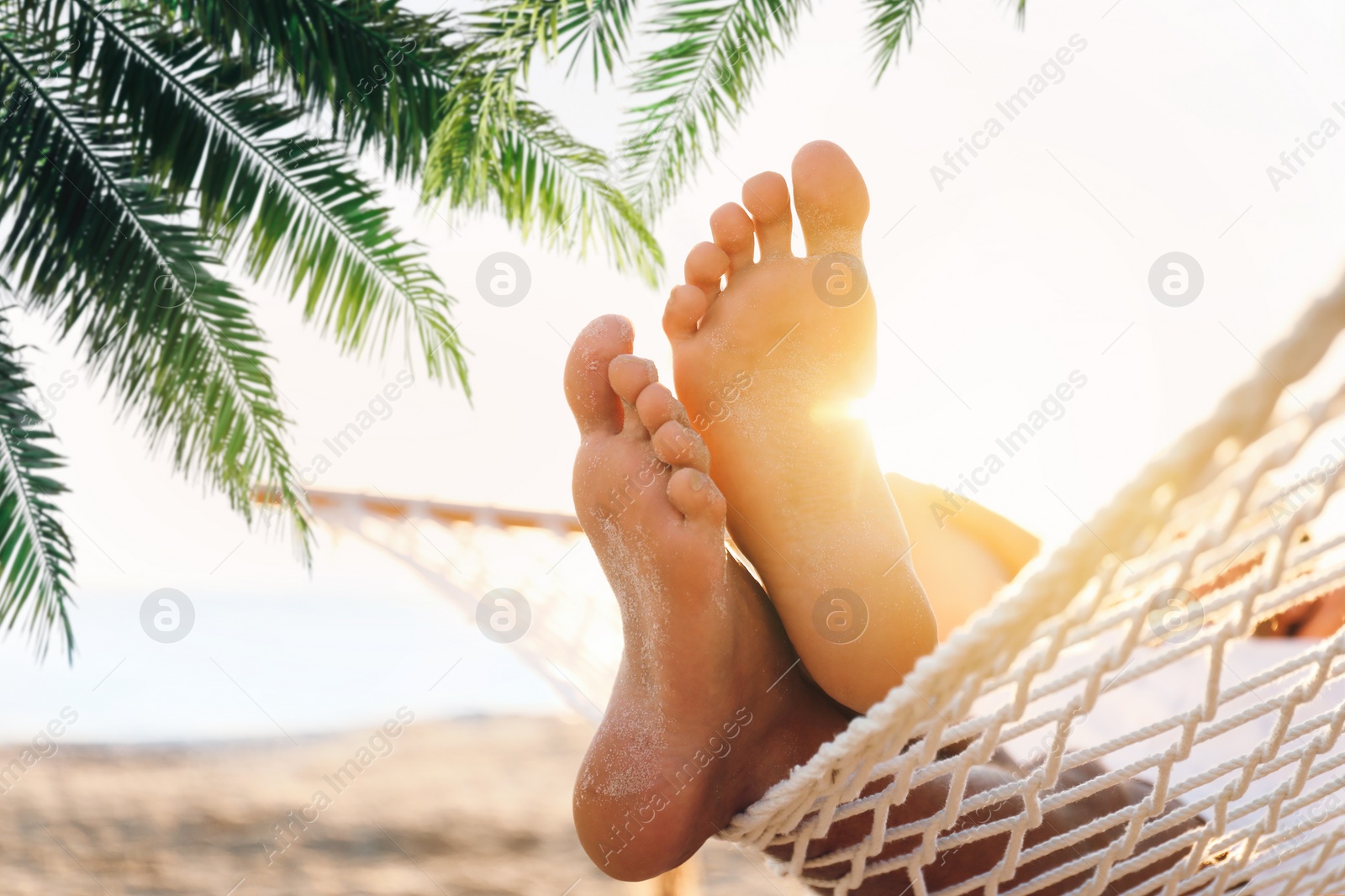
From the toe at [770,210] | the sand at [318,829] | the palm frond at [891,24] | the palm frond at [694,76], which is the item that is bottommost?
the sand at [318,829]

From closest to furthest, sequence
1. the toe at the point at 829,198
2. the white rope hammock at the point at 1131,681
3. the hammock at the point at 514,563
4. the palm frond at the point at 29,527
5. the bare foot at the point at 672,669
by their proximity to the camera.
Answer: the white rope hammock at the point at 1131,681, the bare foot at the point at 672,669, the toe at the point at 829,198, the hammock at the point at 514,563, the palm frond at the point at 29,527

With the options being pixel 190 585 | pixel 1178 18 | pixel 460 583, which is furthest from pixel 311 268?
pixel 190 585

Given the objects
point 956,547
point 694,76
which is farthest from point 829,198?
point 694,76

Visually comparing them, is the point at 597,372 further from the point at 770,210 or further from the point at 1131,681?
the point at 1131,681

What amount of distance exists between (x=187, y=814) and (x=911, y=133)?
13.4 ft

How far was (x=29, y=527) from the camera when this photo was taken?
190 centimetres

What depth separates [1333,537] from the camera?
0.55m

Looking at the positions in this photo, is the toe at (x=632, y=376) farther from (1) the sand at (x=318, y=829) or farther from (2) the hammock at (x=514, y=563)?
(1) the sand at (x=318, y=829)

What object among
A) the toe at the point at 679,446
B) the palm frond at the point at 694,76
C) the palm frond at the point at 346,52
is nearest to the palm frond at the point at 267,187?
the palm frond at the point at 346,52

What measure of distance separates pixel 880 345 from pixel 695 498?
0.23m

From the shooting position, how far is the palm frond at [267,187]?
208 cm

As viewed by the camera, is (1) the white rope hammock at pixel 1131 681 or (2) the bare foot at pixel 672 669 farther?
(2) the bare foot at pixel 672 669

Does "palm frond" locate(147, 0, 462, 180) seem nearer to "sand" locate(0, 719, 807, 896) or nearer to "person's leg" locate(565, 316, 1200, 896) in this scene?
"sand" locate(0, 719, 807, 896)

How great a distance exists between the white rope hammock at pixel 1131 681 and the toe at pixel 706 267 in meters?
0.33
